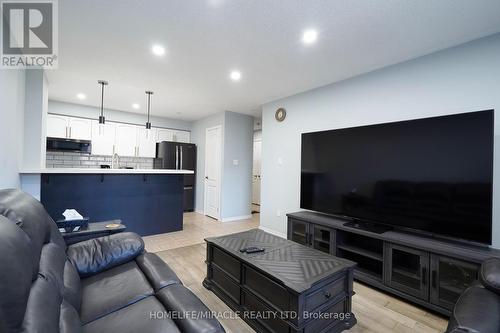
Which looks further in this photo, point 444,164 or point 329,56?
point 329,56

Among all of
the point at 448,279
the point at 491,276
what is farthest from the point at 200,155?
the point at 491,276

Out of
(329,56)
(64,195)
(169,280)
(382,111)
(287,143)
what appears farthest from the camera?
(287,143)

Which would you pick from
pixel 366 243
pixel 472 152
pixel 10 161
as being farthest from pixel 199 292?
pixel 472 152

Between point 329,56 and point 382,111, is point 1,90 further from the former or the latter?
point 382,111

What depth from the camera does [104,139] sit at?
5.19 metres

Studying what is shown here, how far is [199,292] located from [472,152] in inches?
111

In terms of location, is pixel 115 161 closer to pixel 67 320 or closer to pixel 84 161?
pixel 84 161

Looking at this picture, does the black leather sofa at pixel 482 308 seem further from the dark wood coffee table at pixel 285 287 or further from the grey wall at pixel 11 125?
the grey wall at pixel 11 125

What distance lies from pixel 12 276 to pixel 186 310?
2.34ft

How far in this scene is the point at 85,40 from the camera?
2.32 m

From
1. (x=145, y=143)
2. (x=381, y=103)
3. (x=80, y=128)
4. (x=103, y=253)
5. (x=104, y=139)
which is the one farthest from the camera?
(x=145, y=143)

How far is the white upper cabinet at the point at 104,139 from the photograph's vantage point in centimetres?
510

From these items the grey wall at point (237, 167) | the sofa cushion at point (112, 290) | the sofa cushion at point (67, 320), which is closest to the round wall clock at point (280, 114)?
the grey wall at point (237, 167)

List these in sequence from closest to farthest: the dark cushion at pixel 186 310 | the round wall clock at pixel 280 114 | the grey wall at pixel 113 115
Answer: the dark cushion at pixel 186 310
the round wall clock at pixel 280 114
the grey wall at pixel 113 115
